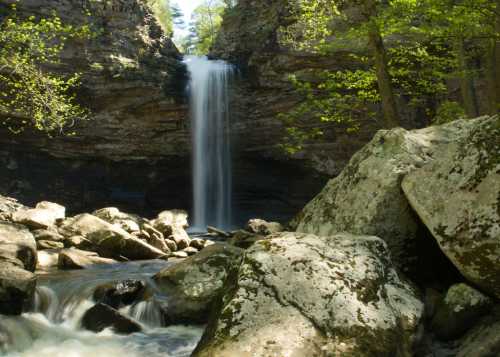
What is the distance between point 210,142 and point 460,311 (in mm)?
17880

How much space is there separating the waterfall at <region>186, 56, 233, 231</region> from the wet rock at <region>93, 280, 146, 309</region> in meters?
14.4

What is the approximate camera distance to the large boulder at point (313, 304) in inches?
149

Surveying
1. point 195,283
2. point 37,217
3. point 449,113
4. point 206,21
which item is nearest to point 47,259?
point 37,217

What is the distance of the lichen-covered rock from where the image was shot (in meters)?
4.41

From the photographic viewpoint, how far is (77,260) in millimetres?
9367

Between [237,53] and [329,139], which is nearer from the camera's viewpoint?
[329,139]

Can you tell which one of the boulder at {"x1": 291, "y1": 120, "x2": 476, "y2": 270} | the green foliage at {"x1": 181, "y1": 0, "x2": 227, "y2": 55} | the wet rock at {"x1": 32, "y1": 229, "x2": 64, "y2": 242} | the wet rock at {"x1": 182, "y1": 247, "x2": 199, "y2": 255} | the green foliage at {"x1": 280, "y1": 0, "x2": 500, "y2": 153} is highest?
the green foliage at {"x1": 181, "y1": 0, "x2": 227, "y2": 55}

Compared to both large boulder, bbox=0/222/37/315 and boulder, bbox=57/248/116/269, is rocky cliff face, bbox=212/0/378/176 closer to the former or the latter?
boulder, bbox=57/248/116/269

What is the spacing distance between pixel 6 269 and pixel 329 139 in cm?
1608

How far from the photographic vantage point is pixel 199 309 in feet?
20.3

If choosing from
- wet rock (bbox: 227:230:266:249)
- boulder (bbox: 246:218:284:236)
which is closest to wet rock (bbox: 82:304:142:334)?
wet rock (bbox: 227:230:266:249)

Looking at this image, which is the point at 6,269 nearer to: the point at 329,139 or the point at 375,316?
the point at 375,316

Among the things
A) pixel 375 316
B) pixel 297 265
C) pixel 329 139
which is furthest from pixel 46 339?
pixel 329 139

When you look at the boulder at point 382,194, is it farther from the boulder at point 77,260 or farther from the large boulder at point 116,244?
the large boulder at point 116,244
